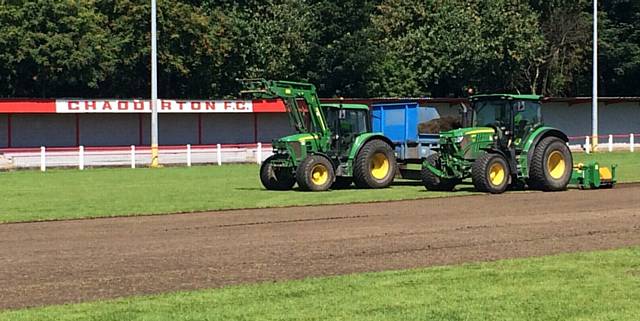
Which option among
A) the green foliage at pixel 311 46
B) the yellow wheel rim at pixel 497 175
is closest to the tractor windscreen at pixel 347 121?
the yellow wheel rim at pixel 497 175

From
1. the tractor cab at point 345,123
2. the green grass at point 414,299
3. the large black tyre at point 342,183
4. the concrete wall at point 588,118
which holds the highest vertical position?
the concrete wall at point 588,118

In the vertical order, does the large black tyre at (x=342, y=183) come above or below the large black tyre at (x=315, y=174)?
below

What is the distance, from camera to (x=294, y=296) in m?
9.02

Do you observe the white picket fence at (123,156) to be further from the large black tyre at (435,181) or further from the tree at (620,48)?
the tree at (620,48)

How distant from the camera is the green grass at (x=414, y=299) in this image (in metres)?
8.08

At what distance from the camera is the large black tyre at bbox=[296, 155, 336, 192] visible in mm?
24391

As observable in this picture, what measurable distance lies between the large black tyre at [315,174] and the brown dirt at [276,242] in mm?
4812

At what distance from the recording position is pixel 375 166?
84.7ft

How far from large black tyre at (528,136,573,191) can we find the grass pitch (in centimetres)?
177

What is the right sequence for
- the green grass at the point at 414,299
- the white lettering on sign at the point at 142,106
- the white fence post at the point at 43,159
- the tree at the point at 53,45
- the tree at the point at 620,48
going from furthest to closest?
the tree at the point at 620,48 < the tree at the point at 53,45 < the white lettering on sign at the point at 142,106 < the white fence post at the point at 43,159 < the green grass at the point at 414,299

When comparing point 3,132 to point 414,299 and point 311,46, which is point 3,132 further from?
point 414,299

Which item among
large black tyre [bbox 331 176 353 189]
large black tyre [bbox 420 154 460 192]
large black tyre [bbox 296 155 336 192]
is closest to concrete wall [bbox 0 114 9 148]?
large black tyre [bbox 331 176 353 189]

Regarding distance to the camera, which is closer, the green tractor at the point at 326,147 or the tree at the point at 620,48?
the green tractor at the point at 326,147

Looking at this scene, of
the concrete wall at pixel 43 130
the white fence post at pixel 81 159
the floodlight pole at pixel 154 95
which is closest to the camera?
the floodlight pole at pixel 154 95
